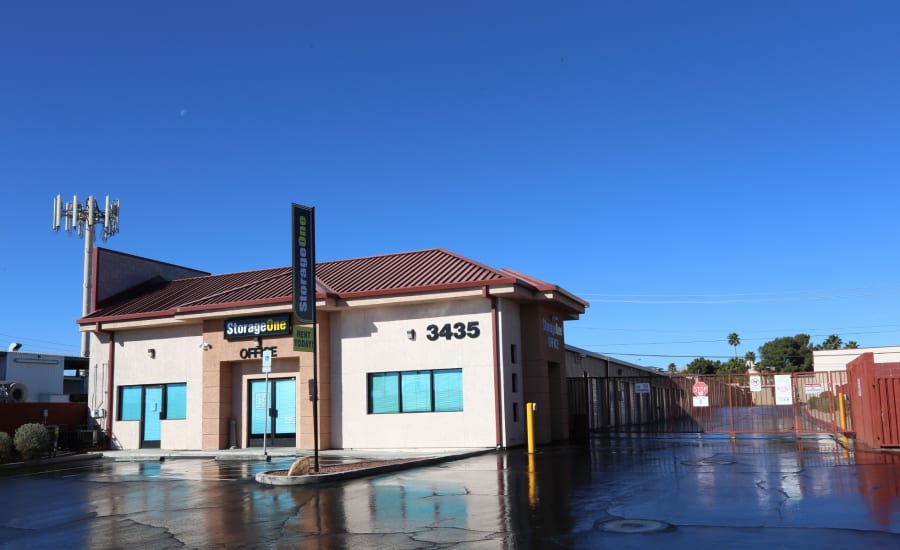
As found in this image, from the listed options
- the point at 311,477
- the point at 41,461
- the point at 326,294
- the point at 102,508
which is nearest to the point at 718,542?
the point at 311,477

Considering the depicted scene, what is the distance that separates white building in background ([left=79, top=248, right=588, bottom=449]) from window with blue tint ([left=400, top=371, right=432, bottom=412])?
0.12 feet

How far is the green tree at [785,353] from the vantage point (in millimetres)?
114938

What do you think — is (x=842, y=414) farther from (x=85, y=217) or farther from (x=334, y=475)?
(x=85, y=217)

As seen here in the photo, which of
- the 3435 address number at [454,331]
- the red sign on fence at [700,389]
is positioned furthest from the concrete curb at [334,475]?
the red sign on fence at [700,389]

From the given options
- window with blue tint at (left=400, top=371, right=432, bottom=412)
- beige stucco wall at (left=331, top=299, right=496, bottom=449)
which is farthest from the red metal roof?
window with blue tint at (left=400, top=371, right=432, bottom=412)

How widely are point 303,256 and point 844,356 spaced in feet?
134

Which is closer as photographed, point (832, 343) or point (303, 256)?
point (303, 256)

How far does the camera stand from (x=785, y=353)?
121m

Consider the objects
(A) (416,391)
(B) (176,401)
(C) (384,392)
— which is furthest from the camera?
(B) (176,401)

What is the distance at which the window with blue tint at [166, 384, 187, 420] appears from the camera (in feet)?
94.9

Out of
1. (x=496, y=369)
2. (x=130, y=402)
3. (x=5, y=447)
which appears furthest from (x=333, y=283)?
(x=5, y=447)

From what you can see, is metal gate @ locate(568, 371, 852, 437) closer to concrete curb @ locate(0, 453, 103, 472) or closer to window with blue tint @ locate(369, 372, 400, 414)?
window with blue tint @ locate(369, 372, 400, 414)

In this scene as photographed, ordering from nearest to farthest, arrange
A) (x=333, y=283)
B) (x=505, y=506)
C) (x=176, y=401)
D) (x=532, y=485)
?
(x=505, y=506), (x=532, y=485), (x=333, y=283), (x=176, y=401)

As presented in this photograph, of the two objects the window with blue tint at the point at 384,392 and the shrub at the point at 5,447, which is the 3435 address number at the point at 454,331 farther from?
the shrub at the point at 5,447
